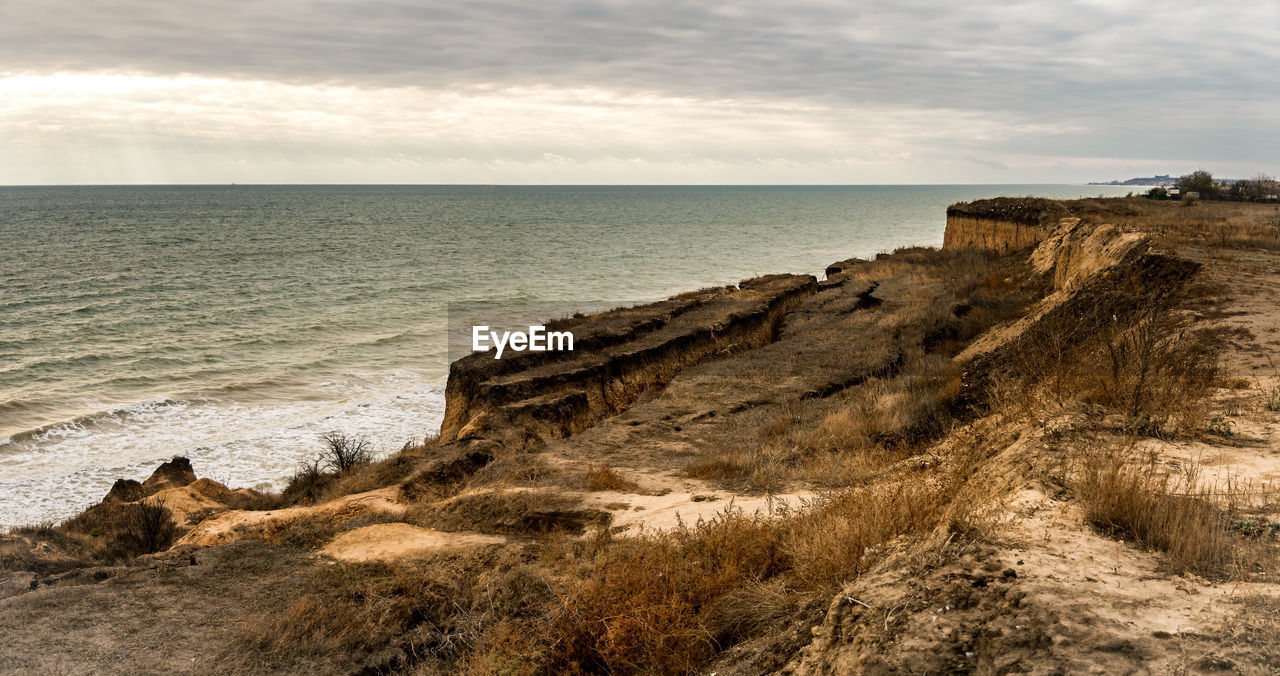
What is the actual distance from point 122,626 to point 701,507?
15.7 feet

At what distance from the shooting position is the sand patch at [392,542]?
692 centimetres

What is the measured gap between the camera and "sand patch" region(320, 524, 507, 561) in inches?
272

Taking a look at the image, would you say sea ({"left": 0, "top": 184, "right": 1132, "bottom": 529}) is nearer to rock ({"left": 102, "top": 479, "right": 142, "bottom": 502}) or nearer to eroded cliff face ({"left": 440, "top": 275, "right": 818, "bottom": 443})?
rock ({"left": 102, "top": 479, "right": 142, "bottom": 502})

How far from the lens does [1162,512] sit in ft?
13.4

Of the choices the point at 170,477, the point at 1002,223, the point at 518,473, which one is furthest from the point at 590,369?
the point at 1002,223

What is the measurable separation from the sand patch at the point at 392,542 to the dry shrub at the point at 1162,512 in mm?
4940

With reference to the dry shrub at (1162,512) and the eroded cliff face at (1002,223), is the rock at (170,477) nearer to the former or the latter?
the dry shrub at (1162,512)

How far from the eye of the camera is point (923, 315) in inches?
686

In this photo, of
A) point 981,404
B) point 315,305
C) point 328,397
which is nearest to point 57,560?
point 981,404

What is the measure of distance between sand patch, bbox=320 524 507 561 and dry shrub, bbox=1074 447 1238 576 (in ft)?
16.2

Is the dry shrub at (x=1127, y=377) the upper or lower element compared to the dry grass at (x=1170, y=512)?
upper

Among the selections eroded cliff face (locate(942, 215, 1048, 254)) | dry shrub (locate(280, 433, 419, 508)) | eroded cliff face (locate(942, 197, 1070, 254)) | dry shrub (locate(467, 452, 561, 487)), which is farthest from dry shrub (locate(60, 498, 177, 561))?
eroded cliff face (locate(942, 215, 1048, 254))

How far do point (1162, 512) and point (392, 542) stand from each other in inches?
244

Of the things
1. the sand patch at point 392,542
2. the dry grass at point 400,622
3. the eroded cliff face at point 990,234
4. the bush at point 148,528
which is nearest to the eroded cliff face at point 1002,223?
the eroded cliff face at point 990,234
